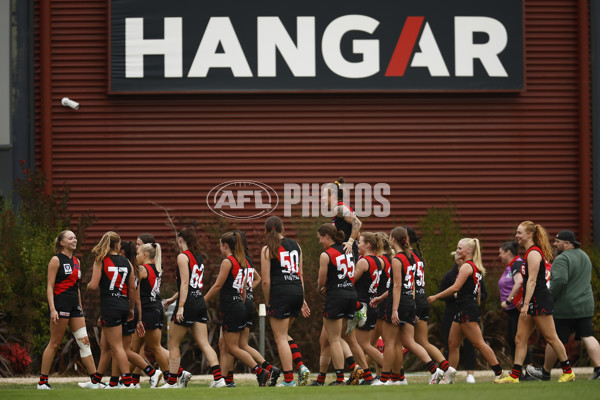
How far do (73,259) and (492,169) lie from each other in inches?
388

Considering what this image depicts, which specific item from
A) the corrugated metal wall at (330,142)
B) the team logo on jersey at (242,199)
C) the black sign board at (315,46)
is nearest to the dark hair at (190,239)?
the team logo on jersey at (242,199)

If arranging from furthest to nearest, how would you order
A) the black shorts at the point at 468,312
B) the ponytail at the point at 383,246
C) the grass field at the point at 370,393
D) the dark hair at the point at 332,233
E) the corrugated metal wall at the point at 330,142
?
1. the corrugated metal wall at the point at 330,142
2. the ponytail at the point at 383,246
3. the black shorts at the point at 468,312
4. the dark hair at the point at 332,233
5. the grass field at the point at 370,393

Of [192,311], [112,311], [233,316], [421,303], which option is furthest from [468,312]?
[112,311]

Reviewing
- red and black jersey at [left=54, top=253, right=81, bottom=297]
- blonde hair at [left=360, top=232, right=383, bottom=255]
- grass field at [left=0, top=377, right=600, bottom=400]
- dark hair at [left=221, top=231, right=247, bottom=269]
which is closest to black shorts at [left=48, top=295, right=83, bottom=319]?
red and black jersey at [left=54, top=253, right=81, bottom=297]

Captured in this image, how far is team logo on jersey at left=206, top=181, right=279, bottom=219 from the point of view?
60.0 feet

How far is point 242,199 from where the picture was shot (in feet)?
60.1

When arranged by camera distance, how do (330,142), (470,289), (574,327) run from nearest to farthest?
(470,289), (574,327), (330,142)

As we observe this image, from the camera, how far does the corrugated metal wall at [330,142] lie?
18.4 metres

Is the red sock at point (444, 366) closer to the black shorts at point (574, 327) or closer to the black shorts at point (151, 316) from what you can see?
the black shorts at point (574, 327)

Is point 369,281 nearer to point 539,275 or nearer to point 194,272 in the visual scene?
point 539,275

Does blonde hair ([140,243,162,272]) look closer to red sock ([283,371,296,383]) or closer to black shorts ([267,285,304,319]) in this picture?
black shorts ([267,285,304,319])

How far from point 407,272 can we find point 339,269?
0.97m

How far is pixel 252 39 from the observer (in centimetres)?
1838

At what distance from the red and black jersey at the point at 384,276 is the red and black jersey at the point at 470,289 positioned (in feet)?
3.27
